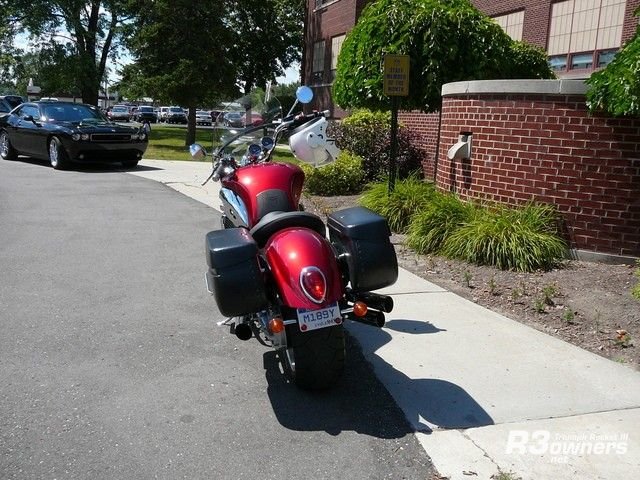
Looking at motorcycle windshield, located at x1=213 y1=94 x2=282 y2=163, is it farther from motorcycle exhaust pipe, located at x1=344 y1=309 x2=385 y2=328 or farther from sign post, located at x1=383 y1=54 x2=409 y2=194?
sign post, located at x1=383 y1=54 x2=409 y2=194

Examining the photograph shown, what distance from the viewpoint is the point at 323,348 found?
3586 millimetres

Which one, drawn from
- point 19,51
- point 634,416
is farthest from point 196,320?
point 19,51

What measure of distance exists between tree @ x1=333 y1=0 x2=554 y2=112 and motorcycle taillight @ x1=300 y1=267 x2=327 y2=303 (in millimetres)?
6665

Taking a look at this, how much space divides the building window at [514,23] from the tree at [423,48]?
25.6 ft

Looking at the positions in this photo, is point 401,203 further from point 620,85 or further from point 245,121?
point 245,121

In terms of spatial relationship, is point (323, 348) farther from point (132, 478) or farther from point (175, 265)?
point (175, 265)

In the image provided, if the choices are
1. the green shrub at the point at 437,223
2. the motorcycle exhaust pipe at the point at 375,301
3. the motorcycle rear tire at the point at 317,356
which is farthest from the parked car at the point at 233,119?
the green shrub at the point at 437,223

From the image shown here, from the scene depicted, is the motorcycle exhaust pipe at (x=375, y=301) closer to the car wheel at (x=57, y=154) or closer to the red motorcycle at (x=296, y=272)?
the red motorcycle at (x=296, y=272)

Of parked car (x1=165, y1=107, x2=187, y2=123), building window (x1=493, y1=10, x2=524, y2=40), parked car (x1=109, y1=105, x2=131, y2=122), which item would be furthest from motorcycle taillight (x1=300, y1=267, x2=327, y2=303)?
parked car (x1=165, y1=107, x2=187, y2=123)

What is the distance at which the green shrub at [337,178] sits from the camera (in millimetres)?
11297

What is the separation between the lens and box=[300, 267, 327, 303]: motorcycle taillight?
344 cm

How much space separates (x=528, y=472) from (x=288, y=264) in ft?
5.25

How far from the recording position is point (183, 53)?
2050 centimetres

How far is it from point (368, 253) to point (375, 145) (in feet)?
29.0
